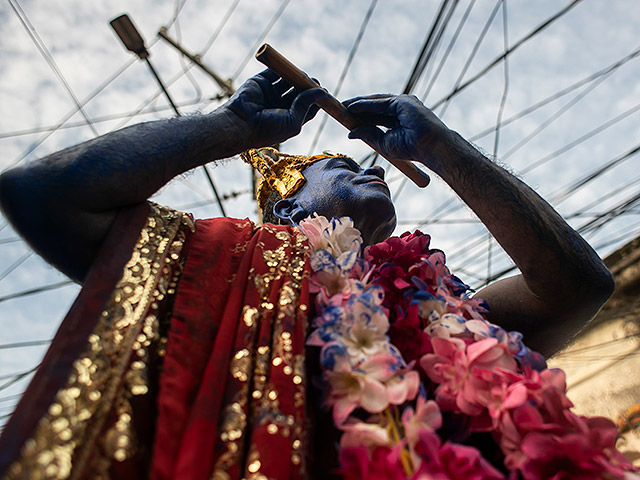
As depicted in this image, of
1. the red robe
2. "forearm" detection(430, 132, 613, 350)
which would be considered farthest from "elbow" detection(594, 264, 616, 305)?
the red robe

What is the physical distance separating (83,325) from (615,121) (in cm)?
423

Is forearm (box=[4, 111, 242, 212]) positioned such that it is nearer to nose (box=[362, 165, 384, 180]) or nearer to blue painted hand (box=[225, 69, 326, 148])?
blue painted hand (box=[225, 69, 326, 148])

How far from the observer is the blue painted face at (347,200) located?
1.96 meters

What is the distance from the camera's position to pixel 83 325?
3.34ft

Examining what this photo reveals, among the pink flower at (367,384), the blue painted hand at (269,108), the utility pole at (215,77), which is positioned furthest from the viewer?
the utility pole at (215,77)

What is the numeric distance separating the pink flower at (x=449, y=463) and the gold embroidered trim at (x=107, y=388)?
574 mm

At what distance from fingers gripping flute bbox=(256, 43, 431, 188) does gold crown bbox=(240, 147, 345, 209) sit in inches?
18.1

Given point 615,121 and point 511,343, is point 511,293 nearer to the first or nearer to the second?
point 511,343

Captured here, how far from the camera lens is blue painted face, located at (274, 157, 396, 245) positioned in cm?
196

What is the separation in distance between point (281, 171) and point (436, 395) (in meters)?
1.57

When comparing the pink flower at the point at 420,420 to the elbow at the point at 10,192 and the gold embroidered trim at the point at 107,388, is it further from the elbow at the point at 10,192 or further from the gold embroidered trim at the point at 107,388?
the elbow at the point at 10,192

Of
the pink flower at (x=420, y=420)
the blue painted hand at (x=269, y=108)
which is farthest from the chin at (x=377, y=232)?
the pink flower at (x=420, y=420)

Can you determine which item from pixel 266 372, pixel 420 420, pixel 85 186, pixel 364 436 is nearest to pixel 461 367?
pixel 420 420

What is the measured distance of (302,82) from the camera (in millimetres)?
1813
